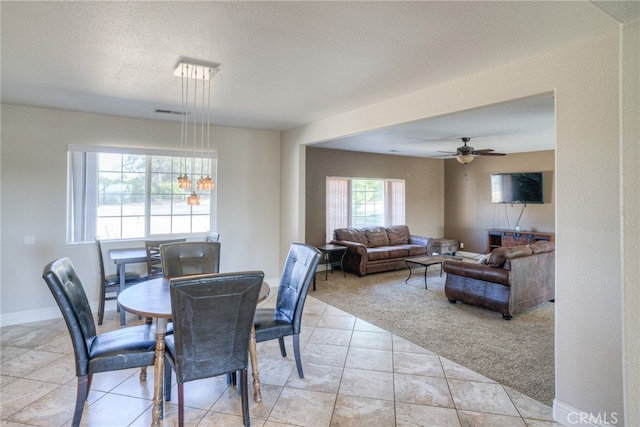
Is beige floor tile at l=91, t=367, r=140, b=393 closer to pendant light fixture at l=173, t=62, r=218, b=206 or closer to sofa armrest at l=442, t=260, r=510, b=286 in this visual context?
pendant light fixture at l=173, t=62, r=218, b=206

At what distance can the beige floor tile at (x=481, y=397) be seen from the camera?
2.38m

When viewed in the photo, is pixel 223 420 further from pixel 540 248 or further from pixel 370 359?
pixel 540 248

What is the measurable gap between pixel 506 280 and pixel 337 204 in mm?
3958

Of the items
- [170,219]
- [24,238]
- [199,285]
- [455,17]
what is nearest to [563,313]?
[455,17]

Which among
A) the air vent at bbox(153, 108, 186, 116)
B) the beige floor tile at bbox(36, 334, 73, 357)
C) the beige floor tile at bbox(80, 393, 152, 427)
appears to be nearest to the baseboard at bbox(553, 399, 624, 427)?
the beige floor tile at bbox(80, 393, 152, 427)

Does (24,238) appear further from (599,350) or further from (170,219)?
(599,350)

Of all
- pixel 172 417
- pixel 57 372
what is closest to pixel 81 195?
pixel 57 372

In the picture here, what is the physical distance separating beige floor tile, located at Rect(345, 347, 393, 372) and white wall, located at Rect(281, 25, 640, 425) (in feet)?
4.18

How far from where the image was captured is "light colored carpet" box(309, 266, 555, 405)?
9.56 feet

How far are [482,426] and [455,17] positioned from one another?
261cm

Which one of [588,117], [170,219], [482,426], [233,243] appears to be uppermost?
[588,117]

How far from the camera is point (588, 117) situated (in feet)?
7.11

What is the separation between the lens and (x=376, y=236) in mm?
7387

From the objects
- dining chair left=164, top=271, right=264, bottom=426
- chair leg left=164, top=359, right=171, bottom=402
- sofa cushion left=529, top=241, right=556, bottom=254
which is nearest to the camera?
dining chair left=164, top=271, right=264, bottom=426
